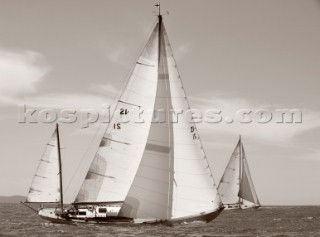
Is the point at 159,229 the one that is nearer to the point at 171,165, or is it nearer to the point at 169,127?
the point at 171,165

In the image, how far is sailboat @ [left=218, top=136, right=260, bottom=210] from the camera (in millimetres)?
91375

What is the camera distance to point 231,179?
9169 centimetres

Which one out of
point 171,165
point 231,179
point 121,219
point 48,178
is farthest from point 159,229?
point 231,179

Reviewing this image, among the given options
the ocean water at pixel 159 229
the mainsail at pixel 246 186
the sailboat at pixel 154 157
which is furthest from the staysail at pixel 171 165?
the mainsail at pixel 246 186

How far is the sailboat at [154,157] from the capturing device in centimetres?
3152

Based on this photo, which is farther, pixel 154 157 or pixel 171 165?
pixel 154 157

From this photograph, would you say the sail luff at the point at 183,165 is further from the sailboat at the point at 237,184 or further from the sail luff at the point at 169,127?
the sailboat at the point at 237,184

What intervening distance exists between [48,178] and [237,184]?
52.4 metres

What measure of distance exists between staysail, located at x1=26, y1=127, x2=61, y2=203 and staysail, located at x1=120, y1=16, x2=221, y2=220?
18.5 m

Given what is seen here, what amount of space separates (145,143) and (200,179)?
467 centimetres

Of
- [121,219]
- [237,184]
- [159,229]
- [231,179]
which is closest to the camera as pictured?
[121,219]

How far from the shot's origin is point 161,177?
32031mm

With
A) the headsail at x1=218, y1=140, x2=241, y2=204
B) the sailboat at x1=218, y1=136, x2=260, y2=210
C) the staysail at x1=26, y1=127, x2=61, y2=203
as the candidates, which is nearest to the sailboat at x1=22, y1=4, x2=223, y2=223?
the staysail at x1=26, y1=127, x2=61, y2=203

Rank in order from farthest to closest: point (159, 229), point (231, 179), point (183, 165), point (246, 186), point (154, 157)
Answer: point (246, 186) < point (231, 179) < point (159, 229) < point (154, 157) < point (183, 165)
